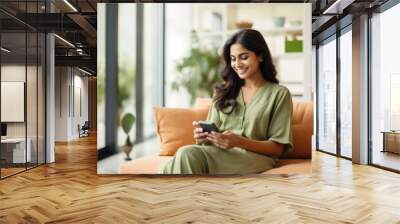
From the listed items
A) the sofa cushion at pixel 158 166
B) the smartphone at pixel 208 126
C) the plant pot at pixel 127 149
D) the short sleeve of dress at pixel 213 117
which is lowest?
the sofa cushion at pixel 158 166

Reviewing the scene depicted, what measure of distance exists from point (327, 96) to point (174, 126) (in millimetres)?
5565

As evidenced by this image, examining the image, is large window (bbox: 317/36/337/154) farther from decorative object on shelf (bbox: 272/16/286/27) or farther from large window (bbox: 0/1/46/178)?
large window (bbox: 0/1/46/178)

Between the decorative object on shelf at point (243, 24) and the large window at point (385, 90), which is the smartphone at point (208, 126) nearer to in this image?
the decorative object on shelf at point (243, 24)

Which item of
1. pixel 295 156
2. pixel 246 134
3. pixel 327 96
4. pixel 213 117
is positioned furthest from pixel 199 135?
pixel 327 96

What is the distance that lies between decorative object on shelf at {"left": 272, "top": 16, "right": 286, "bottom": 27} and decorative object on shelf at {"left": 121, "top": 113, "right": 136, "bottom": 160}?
2277 mm

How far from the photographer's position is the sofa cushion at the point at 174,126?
550cm

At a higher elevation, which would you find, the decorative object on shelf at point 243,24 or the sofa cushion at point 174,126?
the decorative object on shelf at point 243,24

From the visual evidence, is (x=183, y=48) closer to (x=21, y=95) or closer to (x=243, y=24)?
(x=243, y=24)

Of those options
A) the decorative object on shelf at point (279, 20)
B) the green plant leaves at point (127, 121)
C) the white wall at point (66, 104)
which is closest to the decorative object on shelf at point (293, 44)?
the decorative object on shelf at point (279, 20)

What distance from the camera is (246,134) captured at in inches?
216

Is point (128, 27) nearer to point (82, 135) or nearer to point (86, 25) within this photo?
point (86, 25)

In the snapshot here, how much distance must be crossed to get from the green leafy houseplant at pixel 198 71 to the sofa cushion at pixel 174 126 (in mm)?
211

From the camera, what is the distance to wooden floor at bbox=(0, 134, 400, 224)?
375 centimetres

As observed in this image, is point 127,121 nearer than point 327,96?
Yes
